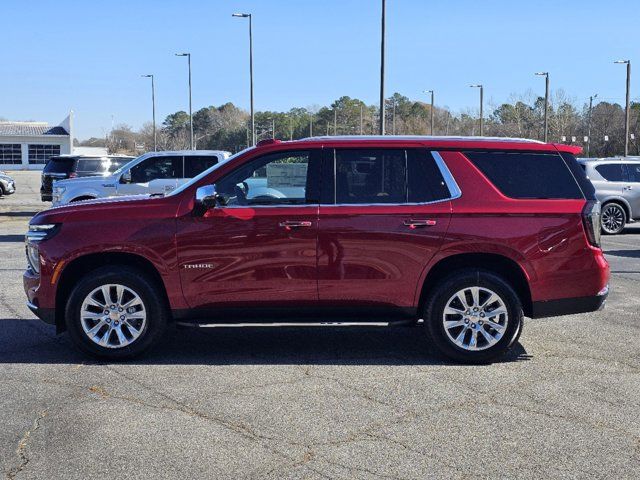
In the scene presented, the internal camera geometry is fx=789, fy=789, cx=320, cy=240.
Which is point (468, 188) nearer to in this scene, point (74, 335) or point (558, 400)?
point (558, 400)

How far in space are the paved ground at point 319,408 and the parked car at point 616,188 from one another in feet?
37.4

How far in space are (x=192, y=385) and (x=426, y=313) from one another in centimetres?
205

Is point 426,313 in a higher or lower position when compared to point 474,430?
higher

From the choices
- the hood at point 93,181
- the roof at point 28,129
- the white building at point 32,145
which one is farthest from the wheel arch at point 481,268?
the roof at point 28,129

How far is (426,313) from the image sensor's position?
6.72m

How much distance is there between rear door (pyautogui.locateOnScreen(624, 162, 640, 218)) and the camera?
18781 mm

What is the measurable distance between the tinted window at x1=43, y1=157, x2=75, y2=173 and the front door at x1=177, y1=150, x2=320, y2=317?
2055cm

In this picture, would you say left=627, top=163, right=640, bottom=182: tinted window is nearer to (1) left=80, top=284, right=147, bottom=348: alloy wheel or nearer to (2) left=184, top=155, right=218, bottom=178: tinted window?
(2) left=184, top=155, right=218, bottom=178: tinted window

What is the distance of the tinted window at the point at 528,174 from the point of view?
22.2 ft

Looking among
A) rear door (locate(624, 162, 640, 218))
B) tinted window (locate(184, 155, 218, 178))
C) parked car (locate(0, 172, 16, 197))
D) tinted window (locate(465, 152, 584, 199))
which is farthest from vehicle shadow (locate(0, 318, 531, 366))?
parked car (locate(0, 172, 16, 197))

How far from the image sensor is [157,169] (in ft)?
53.4

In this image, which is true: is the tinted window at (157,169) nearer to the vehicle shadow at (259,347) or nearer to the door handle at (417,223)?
the vehicle shadow at (259,347)

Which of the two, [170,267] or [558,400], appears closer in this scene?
[558,400]

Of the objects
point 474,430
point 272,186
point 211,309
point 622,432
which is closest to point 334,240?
point 272,186
